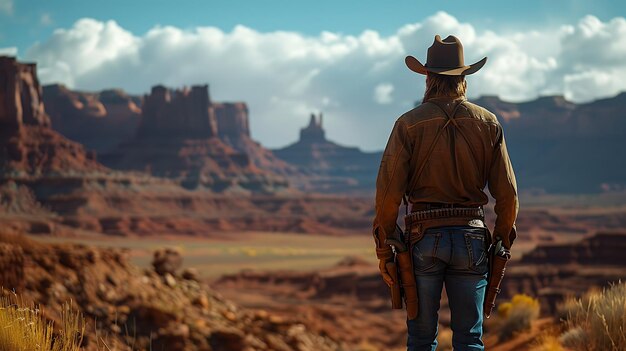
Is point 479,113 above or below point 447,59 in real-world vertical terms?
below

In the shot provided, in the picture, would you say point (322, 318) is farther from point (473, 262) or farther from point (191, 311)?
point (473, 262)

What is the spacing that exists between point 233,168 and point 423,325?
372 ft

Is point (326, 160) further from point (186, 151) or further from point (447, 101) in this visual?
point (447, 101)

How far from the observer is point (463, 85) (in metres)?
4.05

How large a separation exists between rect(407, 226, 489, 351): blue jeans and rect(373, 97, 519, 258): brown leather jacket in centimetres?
18

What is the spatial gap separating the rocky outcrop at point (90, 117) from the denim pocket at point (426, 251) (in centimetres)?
13194

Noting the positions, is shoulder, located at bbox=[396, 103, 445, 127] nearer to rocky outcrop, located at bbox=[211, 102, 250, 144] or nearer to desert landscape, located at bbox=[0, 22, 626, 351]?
desert landscape, located at bbox=[0, 22, 626, 351]

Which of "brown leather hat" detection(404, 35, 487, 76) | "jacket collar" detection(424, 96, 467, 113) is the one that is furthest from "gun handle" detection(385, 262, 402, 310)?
"brown leather hat" detection(404, 35, 487, 76)

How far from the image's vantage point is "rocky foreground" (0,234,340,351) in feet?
37.1

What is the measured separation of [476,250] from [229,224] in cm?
8665

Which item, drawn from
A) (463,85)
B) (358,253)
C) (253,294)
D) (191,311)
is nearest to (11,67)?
(358,253)

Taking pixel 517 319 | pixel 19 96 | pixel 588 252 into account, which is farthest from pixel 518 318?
pixel 19 96

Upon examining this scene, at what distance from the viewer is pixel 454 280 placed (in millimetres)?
3756

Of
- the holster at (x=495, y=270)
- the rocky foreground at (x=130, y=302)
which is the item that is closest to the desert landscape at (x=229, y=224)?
the rocky foreground at (x=130, y=302)
